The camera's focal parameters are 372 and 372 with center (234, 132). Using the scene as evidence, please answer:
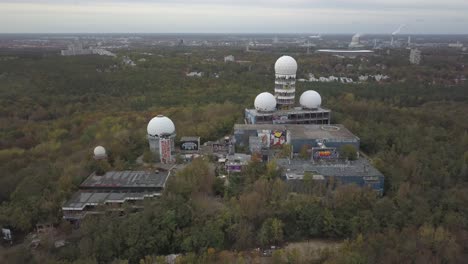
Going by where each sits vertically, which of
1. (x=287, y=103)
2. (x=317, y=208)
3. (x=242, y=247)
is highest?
(x=287, y=103)

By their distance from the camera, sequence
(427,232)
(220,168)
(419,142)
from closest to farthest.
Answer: (427,232), (220,168), (419,142)

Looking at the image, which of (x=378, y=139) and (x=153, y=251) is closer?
(x=153, y=251)

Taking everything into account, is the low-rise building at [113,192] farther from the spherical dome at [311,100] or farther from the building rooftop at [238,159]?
the spherical dome at [311,100]

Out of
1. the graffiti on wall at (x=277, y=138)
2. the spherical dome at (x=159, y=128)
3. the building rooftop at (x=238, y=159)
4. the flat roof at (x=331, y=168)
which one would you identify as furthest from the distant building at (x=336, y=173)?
the spherical dome at (x=159, y=128)

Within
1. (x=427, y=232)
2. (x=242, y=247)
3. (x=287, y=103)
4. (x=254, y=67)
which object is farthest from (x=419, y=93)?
(x=242, y=247)

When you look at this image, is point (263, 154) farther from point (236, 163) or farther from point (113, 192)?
point (113, 192)

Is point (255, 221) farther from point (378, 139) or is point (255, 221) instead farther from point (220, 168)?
point (378, 139)
